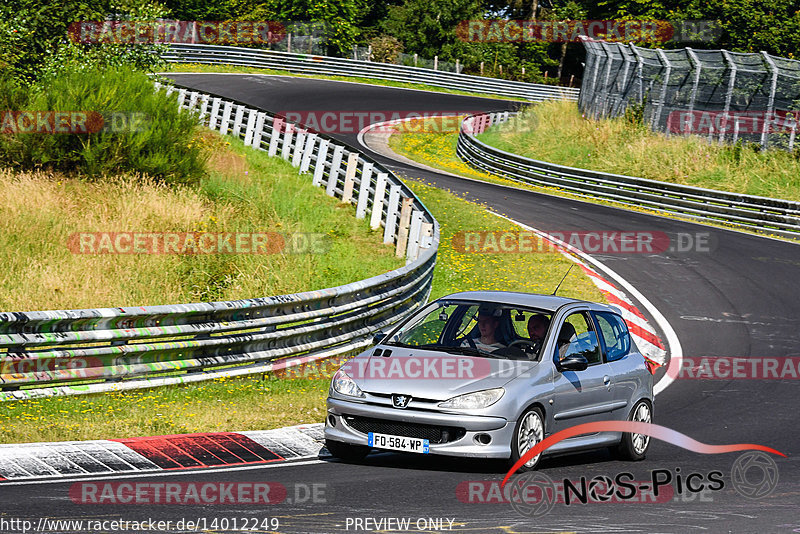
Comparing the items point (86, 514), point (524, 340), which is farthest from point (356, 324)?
point (86, 514)

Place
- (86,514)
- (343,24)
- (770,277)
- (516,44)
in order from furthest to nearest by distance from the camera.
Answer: (516,44) < (343,24) < (770,277) < (86,514)

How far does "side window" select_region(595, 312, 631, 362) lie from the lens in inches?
406

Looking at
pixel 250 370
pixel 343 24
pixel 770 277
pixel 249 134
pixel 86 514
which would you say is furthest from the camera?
pixel 343 24

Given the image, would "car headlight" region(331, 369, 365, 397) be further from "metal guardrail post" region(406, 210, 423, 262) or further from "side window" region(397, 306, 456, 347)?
"metal guardrail post" region(406, 210, 423, 262)

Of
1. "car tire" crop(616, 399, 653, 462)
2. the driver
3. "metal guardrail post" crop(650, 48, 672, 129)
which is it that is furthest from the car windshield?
"metal guardrail post" crop(650, 48, 672, 129)

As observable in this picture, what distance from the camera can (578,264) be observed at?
2170 centimetres

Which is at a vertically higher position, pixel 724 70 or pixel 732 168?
pixel 724 70

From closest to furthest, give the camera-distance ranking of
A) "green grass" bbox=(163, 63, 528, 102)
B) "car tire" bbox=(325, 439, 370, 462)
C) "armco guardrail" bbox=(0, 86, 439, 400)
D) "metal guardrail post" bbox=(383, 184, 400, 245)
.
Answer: "car tire" bbox=(325, 439, 370, 462) → "armco guardrail" bbox=(0, 86, 439, 400) → "metal guardrail post" bbox=(383, 184, 400, 245) → "green grass" bbox=(163, 63, 528, 102)

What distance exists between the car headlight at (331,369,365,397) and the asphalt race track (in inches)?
23.8

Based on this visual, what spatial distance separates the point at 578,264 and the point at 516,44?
59654mm

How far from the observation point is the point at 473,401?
8.53 metres

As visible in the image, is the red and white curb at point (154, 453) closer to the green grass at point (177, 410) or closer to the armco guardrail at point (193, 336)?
the green grass at point (177, 410)

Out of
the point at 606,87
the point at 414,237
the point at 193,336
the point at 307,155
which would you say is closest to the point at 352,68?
the point at 606,87

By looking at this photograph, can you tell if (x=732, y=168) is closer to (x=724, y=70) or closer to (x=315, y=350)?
(x=724, y=70)
